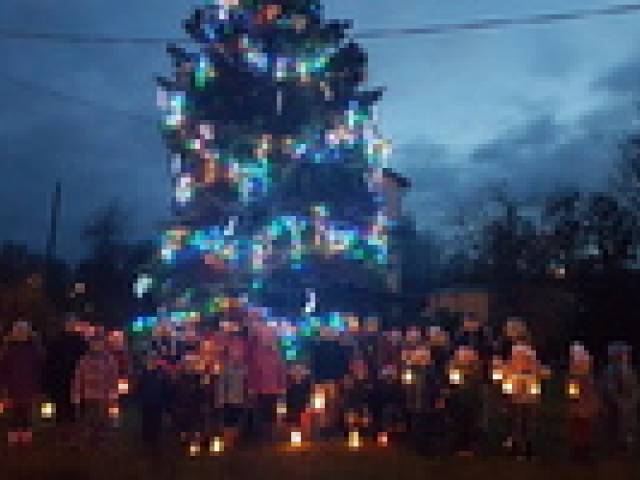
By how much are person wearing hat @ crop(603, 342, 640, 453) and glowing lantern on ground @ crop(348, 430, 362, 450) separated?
3.73 metres

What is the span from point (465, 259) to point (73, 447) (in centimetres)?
4738

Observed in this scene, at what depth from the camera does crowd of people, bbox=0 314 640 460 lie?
1662cm

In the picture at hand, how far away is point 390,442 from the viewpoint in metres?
18.0

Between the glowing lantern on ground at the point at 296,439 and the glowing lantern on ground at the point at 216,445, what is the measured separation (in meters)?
1.06

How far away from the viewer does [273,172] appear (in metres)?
25.8

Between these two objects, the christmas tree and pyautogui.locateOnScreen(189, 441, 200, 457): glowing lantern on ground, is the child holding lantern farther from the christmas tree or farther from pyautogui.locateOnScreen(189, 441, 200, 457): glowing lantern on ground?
the christmas tree

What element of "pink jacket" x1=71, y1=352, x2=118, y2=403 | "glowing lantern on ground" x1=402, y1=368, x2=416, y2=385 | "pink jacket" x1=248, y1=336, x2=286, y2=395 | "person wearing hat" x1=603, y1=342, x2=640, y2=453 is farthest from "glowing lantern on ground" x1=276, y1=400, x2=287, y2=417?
"person wearing hat" x1=603, y1=342, x2=640, y2=453

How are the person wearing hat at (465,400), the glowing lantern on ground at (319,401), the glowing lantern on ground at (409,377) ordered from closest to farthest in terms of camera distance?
1. the person wearing hat at (465,400)
2. the glowing lantern on ground at (409,377)
3. the glowing lantern on ground at (319,401)

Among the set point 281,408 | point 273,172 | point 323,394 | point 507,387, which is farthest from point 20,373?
point 273,172

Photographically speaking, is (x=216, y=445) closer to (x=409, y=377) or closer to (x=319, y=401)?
(x=319, y=401)

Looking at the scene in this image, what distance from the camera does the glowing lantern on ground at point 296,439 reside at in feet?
56.6

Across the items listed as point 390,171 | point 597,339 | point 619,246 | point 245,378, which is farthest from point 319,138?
point 619,246

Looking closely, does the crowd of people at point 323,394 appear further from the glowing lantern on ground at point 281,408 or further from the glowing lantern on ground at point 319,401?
the glowing lantern on ground at point 281,408

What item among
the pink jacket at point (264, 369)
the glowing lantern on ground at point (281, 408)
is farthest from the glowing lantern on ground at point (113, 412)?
the glowing lantern on ground at point (281, 408)
